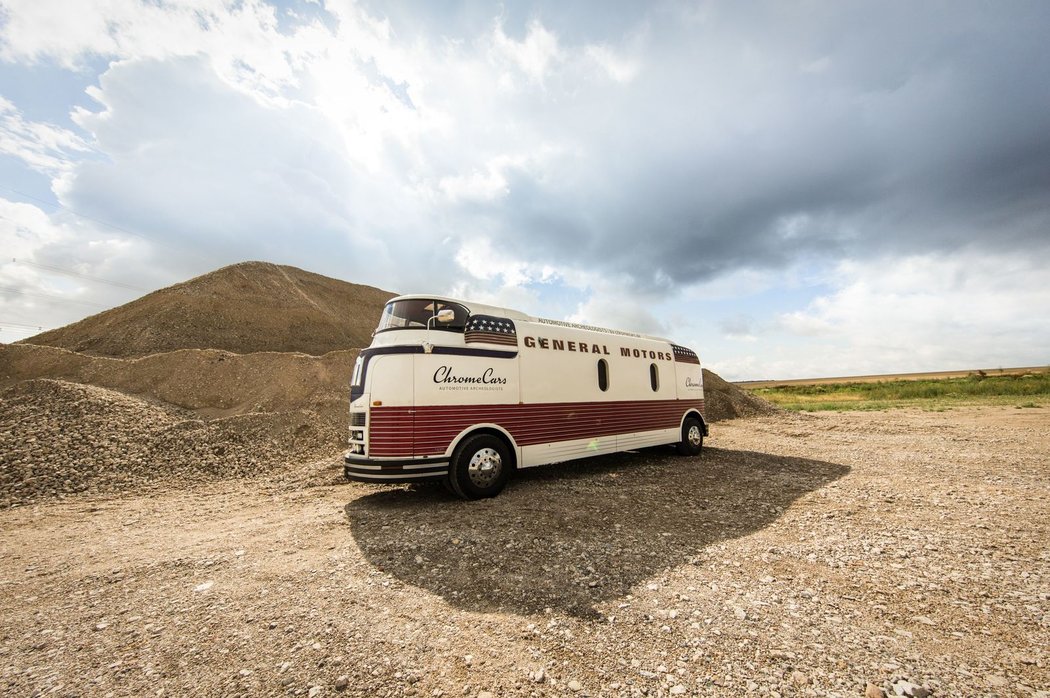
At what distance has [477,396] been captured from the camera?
7918 millimetres

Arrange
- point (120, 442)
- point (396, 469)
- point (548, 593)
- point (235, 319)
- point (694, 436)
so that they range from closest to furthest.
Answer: point (548, 593) → point (396, 469) → point (120, 442) → point (694, 436) → point (235, 319)

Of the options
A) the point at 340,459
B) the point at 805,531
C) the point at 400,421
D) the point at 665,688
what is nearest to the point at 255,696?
the point at 665,688

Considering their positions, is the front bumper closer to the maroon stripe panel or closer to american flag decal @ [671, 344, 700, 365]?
the maroon stripe panel

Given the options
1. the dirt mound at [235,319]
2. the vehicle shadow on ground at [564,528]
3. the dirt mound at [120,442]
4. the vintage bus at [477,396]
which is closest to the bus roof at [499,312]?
the vintage bus at [477,396]

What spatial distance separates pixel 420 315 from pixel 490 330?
134 cm

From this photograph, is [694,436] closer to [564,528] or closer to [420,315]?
[564,528]

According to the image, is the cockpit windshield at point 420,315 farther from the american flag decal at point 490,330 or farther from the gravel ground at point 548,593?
the gravel ground at point 548,593

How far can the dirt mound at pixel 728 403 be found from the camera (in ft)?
79.6

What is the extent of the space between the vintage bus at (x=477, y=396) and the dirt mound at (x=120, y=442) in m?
6.43

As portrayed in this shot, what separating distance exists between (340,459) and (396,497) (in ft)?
14.4

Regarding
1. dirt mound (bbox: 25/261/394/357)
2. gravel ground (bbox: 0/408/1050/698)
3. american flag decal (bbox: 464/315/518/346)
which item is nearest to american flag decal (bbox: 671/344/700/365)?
gravel ground (bbox: 0/408/1050/698)

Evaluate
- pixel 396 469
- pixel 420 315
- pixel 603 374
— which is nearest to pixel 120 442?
pixel 396 469

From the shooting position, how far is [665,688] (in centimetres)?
311

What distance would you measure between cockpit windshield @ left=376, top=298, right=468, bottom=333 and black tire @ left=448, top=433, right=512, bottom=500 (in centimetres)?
213
